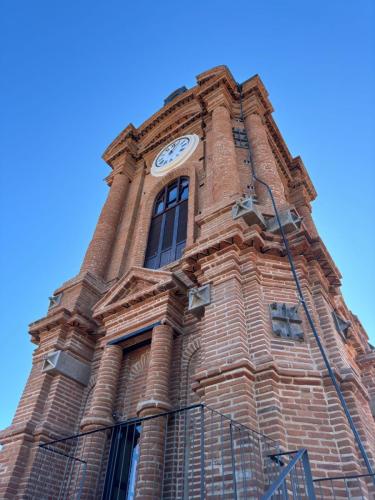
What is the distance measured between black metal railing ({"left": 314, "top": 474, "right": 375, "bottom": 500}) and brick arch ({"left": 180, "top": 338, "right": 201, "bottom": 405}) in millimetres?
2620

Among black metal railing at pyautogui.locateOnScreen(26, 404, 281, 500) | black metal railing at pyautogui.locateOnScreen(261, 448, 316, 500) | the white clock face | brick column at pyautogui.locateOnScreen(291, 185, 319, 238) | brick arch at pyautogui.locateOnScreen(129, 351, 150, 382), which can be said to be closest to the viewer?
black metal railing at pyautogui.locateOnScreen(261, 448, 316, 500)

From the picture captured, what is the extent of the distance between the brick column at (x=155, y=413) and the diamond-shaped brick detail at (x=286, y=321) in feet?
6.98

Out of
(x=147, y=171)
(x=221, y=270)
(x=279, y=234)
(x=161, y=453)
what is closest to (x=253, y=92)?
(x=147, y=171)

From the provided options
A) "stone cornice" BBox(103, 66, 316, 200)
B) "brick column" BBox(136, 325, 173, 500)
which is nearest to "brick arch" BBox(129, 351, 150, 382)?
"brick column" BBox(136, 325, 173, 500)

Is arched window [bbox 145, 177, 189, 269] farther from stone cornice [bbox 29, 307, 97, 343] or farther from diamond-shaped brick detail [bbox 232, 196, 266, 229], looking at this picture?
diamond-shaped brick detail [bbox 232, 196, 266, 229]

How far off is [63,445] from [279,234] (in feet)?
18.6

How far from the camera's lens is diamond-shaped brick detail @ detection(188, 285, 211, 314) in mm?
6785

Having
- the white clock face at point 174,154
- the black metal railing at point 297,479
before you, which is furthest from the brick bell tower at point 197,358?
the white clock face at point 174,154

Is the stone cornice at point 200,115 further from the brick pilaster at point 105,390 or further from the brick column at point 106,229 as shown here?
the brick pilaster at point 105,390

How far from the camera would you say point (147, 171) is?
14.1 metres

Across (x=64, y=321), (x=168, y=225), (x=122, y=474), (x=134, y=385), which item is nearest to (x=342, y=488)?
(x=122, y=474)

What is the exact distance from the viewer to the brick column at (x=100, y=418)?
6.59 meters

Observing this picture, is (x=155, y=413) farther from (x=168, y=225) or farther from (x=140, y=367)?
(x=168, y=225)

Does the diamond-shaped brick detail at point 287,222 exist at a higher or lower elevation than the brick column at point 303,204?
lower
